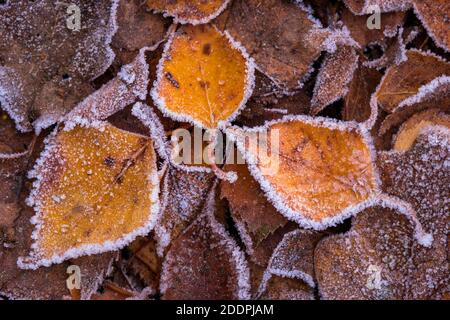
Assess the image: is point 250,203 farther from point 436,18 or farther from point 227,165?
point 436,18

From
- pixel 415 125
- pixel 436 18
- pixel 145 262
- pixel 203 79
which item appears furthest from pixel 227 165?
pixel 436 18

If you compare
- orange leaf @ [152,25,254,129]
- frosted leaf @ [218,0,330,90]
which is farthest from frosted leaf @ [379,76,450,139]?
orange leaf @ [152,25,254,129]

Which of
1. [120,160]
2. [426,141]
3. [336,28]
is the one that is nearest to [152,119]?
[120,160]

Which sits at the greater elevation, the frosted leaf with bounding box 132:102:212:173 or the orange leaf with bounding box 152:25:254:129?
the orange leaf with bounding box 152:25:254:129

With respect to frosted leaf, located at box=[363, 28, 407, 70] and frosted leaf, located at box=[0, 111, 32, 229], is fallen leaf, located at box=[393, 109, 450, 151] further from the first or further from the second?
frosted leaf, located at box=[0, 111, 32, 229]
